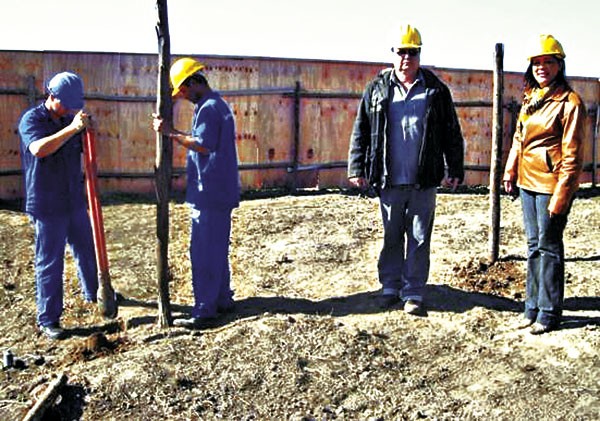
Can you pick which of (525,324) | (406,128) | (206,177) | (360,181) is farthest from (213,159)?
(525,324)

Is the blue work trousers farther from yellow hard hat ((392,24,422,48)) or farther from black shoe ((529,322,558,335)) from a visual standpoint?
black shoe ((529,322,558,335))

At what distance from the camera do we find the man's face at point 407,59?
17.6ft

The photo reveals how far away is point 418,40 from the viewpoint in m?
5.36

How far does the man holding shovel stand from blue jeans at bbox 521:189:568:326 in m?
3.58

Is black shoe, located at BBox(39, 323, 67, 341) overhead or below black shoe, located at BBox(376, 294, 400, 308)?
below

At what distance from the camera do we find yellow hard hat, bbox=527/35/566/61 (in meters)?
4.88

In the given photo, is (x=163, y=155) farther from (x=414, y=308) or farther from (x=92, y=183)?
(x=414, y=308)

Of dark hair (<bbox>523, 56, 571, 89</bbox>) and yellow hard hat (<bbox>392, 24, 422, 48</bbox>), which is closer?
dark hair (<bbox>523, 56, 571, 89</bbox>)

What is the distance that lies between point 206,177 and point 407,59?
1865 millimetres

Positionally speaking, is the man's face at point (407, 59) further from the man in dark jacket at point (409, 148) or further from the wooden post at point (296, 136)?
the wooden post at point (296, 136)

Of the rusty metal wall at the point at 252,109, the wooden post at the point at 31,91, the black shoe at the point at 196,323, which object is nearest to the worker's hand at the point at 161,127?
the black shoe at the point at 196,323

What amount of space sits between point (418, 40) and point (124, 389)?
134 inches

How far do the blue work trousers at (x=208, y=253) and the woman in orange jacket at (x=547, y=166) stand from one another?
2.44 m

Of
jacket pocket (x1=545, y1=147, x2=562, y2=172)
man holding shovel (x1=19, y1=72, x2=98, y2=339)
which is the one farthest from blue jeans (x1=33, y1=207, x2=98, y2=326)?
jacket pocket (x1=545, y1=147, x2=562, y2=172)
